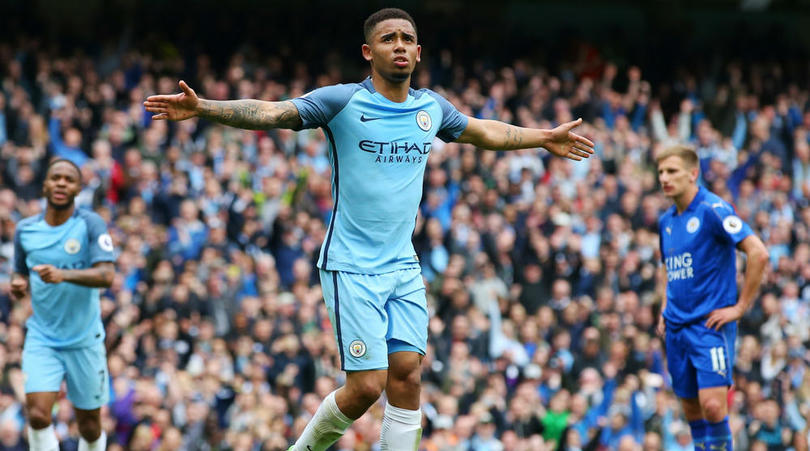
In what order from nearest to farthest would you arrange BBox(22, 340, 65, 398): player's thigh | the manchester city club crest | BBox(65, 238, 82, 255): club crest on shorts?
BBox(22, 340, 65, 398): player's thigh → the manchester city club crest → BBox(65, 238, 82, 255): club crest on shorts

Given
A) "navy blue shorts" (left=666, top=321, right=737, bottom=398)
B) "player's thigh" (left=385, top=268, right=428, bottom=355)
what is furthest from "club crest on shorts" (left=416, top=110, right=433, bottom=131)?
"navy blue shorts" (left=666, top=321, right=737, bottom=398)

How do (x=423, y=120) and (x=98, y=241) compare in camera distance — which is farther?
(x=98, y=241)

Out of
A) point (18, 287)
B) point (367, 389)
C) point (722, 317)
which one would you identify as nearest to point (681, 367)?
point (722, 317)

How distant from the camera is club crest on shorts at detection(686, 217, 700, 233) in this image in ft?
31.1

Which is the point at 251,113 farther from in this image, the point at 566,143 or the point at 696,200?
the point at 696,200

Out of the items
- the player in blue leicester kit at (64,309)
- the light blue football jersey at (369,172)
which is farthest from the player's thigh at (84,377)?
the light blue football jersey at (369,172)

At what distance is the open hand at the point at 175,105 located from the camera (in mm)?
6727

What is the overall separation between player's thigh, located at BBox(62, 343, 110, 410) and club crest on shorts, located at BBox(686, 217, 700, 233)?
5.01 meters

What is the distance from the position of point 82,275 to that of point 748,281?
5.21 meters

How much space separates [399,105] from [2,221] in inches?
365

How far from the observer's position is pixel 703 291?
9.38 meters

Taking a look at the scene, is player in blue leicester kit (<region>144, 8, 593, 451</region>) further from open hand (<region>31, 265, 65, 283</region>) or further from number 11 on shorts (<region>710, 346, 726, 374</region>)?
number 11 on shorts (<region>710, 346, 726, 374</region>)

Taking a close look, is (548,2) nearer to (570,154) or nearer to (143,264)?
(143,264)

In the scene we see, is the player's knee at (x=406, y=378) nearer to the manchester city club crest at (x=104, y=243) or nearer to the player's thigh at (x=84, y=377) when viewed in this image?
the manchester city club crest at (x=104, y=243)
